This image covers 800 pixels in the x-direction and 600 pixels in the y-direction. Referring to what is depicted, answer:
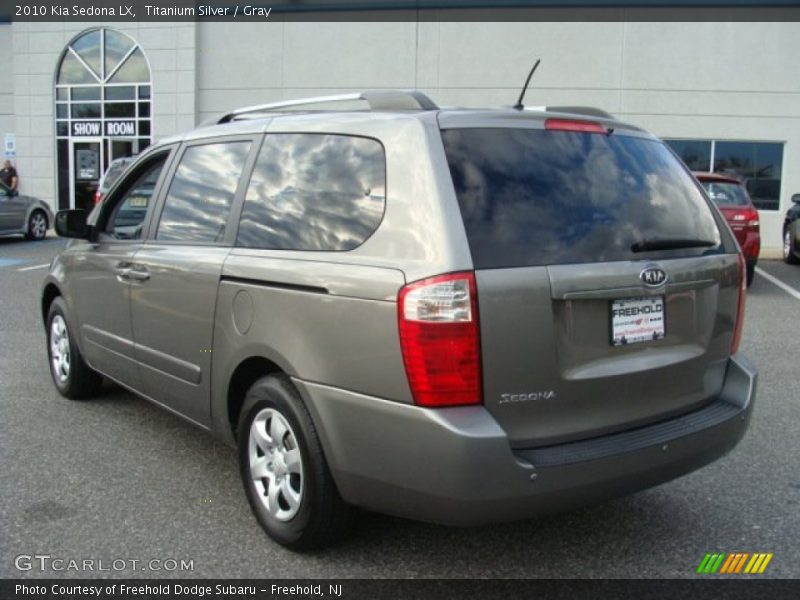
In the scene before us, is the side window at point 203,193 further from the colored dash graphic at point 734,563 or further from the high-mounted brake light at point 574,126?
the colored dash graphic at point 734,563

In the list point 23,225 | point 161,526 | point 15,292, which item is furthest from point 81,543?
point 23,225

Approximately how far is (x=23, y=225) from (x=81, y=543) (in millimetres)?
15201

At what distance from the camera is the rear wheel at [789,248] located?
46.6ft

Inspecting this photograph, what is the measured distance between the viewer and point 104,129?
2155 centimetres

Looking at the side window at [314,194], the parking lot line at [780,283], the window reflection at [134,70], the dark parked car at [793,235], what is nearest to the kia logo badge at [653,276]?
the side window at [314,194]

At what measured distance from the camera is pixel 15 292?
10.2m

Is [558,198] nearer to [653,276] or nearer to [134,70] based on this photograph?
[653,276]

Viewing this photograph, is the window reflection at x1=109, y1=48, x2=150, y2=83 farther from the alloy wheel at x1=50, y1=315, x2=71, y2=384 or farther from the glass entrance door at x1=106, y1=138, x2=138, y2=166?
the alloy wheel at x1=50, y1=315, x2=71, y2=384

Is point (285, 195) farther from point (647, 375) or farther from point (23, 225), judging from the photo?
point (23, 225)

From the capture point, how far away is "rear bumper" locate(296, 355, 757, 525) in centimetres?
258

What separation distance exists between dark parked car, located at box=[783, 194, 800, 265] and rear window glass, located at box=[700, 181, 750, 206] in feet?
10.4

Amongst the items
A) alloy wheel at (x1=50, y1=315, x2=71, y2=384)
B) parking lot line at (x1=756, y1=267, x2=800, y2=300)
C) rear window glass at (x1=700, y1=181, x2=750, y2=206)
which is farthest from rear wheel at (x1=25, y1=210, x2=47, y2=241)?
parking lot line at (x1=756, y1=267, x2=800, y2=300)

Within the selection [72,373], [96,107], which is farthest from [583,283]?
[96,107]

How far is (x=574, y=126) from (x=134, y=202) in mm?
2774
